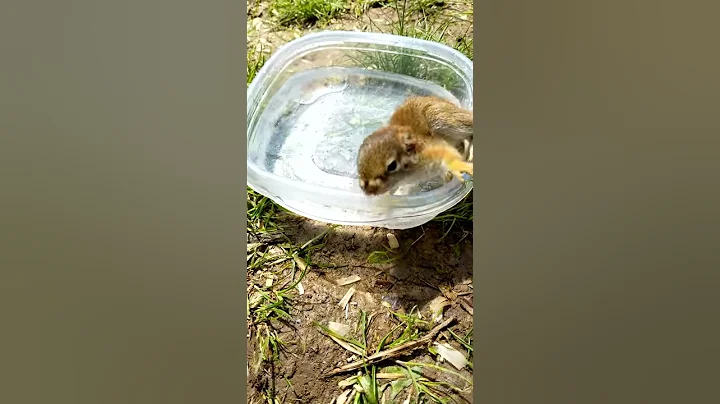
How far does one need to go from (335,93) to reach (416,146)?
1.51ft

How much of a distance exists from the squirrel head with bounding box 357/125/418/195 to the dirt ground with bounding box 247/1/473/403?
0.45 ft

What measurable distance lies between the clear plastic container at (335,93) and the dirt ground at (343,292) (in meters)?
0.20

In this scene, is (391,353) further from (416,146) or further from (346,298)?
(416,146)

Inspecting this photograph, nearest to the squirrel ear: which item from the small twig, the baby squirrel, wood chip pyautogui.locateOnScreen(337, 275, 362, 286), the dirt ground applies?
the baby squirrel

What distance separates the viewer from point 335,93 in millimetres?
2391

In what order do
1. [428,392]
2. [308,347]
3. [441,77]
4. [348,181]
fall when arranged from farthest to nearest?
1. [441,77]
2. [348,181]
3. [308,347]
4. [428,392]

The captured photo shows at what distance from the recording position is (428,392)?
162 cm

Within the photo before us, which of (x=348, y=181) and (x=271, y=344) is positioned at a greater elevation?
(x=348, y=181)

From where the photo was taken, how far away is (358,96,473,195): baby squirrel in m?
2.02

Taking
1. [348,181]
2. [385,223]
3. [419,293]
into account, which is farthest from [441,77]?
[419,293]

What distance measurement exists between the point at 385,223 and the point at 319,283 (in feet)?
0.83

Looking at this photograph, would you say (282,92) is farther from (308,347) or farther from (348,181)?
(308,347)

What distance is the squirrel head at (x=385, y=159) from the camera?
2.01 m

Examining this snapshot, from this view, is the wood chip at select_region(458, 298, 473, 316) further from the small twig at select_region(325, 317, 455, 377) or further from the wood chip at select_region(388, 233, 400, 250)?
the wood chip at select_region(388, 233, 400, 250)
